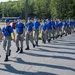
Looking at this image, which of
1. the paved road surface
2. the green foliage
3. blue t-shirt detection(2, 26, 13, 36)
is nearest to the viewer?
the paved road surface

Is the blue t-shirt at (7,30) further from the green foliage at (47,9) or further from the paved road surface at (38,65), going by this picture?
the green foliage at (47,9)

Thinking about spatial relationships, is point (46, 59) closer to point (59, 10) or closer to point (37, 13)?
point (59, 10)

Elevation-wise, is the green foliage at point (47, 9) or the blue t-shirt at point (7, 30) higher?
the green foliage at point (47, 9)

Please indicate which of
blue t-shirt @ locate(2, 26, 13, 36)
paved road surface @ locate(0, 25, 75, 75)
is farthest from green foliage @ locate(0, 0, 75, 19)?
blue t-shirt @ locate(2, 26, 13, 36)

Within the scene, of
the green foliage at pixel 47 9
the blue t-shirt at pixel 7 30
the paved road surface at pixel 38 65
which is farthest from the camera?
the green foliage at pixel 47 9

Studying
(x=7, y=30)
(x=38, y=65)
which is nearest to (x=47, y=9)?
(x=7, y=30)

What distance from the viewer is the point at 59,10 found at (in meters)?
50.0

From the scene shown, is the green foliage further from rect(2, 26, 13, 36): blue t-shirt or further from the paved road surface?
rect(2, 26, 13, 36): blue t-shirt

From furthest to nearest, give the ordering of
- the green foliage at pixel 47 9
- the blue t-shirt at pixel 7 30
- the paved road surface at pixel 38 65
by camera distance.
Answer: the green foliage at pixel 47 9 < the blue t-shirt at pixel 7 30 < the paved road surface at pixel 38 65

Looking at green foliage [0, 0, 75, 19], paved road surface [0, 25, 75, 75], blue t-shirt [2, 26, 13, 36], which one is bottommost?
paved road surface [0, 25, 75, 75]

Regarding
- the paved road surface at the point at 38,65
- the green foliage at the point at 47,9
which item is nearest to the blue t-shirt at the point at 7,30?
the paved road surface at the point at 38,65

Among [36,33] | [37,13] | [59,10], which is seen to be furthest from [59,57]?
[37,13]

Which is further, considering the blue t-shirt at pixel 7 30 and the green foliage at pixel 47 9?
the green foliage at pixel 47 9

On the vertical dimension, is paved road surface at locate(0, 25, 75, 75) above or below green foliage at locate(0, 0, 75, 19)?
below
